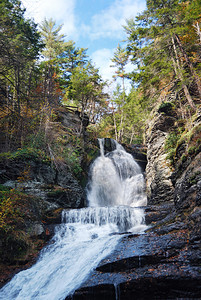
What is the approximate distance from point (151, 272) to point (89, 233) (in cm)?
487

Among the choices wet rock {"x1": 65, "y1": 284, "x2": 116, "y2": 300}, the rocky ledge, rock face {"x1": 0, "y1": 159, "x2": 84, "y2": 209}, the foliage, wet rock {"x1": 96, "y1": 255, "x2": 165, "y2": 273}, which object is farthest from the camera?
the foliage

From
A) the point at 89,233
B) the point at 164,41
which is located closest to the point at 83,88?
the point at 164,41

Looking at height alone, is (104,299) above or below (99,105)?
below

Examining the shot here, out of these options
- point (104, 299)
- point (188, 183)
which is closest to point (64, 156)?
point (188, 183)

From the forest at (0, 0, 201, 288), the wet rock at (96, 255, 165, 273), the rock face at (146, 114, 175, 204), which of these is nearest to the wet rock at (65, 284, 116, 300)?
the wet rock at (96, 255, 165, 273)

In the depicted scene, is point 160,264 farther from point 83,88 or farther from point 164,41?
point 83,88

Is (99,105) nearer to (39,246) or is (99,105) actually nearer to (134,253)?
(39,246)

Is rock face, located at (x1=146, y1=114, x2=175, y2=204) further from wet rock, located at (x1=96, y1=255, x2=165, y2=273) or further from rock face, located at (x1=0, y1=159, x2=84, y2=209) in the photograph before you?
wet rock, located at (x1=96, y1=255, x2=165, y2=273)

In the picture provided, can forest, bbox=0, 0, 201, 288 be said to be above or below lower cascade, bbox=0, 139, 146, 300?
above

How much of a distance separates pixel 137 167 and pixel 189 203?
40.0 ft

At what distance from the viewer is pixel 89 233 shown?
8523 mm

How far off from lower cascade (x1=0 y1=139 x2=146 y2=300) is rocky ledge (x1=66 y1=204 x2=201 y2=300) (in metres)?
0.48

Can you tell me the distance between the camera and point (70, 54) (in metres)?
30.1

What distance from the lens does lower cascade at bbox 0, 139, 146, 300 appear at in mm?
5035
